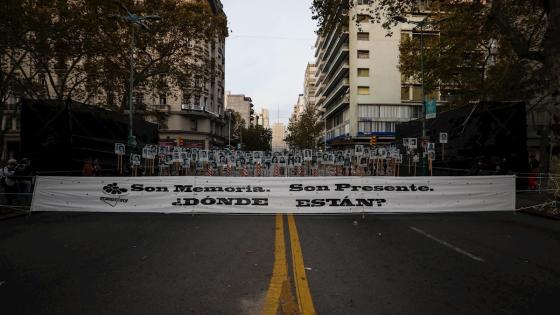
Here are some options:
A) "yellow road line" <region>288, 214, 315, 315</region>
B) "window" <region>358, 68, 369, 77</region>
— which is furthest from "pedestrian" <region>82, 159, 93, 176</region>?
"window" <region>358, 68, 369, 77</region>

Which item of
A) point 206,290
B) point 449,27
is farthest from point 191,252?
point 449,27

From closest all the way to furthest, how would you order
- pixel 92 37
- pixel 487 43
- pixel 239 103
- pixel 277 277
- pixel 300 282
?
pixel 300 282
pixel 277 277
pixel 92 37
pixel 487 43
pixel 239 103

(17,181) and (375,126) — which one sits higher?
(375,126)

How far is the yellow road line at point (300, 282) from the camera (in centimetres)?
371

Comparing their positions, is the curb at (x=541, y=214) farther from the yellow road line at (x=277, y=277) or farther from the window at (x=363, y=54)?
the window at (x=363, y=54)

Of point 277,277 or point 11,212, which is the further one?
point 11,212

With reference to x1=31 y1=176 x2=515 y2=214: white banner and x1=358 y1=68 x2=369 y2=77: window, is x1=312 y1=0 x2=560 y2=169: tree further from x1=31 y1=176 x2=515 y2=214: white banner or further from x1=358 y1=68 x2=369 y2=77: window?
x1=358 y1=68 x2=369 y2=77: window

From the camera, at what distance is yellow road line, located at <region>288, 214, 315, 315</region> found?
12.2 ft

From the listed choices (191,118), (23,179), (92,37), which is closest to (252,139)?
(191,118)

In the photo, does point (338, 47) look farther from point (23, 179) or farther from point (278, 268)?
point (278, 268)

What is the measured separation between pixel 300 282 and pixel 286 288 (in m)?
0.27

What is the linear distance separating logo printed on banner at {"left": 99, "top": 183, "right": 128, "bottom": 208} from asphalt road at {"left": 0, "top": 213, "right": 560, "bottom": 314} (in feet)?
3.96

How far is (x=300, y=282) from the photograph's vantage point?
4.47 m

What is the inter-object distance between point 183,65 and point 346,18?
13.5 meters
